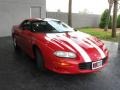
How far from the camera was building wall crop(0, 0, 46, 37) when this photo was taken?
11211 mm

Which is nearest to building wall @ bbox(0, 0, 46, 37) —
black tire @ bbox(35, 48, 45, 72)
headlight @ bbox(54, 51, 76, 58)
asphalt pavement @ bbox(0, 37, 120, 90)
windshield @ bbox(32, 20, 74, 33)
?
windshield @ bbox(32, 20, 74, 33)

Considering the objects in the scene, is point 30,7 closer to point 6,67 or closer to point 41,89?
point 6,67

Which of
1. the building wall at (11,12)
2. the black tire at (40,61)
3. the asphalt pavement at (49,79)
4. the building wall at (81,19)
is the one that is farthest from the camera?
the building wall at (81,19)

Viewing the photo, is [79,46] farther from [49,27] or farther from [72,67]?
[49,27]

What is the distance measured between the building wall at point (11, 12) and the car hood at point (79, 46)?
23.7ft

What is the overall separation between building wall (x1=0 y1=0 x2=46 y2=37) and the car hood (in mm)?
7224

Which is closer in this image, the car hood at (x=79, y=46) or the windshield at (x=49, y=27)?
the car hood at (x=79, y=46)

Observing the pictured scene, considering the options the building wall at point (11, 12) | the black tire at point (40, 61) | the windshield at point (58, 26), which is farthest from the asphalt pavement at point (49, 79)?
the building wall at point (11, 12)

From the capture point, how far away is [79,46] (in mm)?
4289

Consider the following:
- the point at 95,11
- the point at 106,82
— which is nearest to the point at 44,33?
the point at 106,82

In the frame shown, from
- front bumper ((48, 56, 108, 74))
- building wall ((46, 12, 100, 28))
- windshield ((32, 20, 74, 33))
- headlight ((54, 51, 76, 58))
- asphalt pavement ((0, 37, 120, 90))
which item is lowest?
asphalt pavement ((0, 37, 120, 90))

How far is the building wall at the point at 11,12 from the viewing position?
1121cm

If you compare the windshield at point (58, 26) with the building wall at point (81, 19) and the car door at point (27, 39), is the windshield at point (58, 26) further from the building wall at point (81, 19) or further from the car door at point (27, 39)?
the building wall at point (81, 19)

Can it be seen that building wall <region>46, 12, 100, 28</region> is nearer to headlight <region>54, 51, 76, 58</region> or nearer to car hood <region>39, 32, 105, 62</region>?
car hood <region>39, 32, 105, 62</region>
